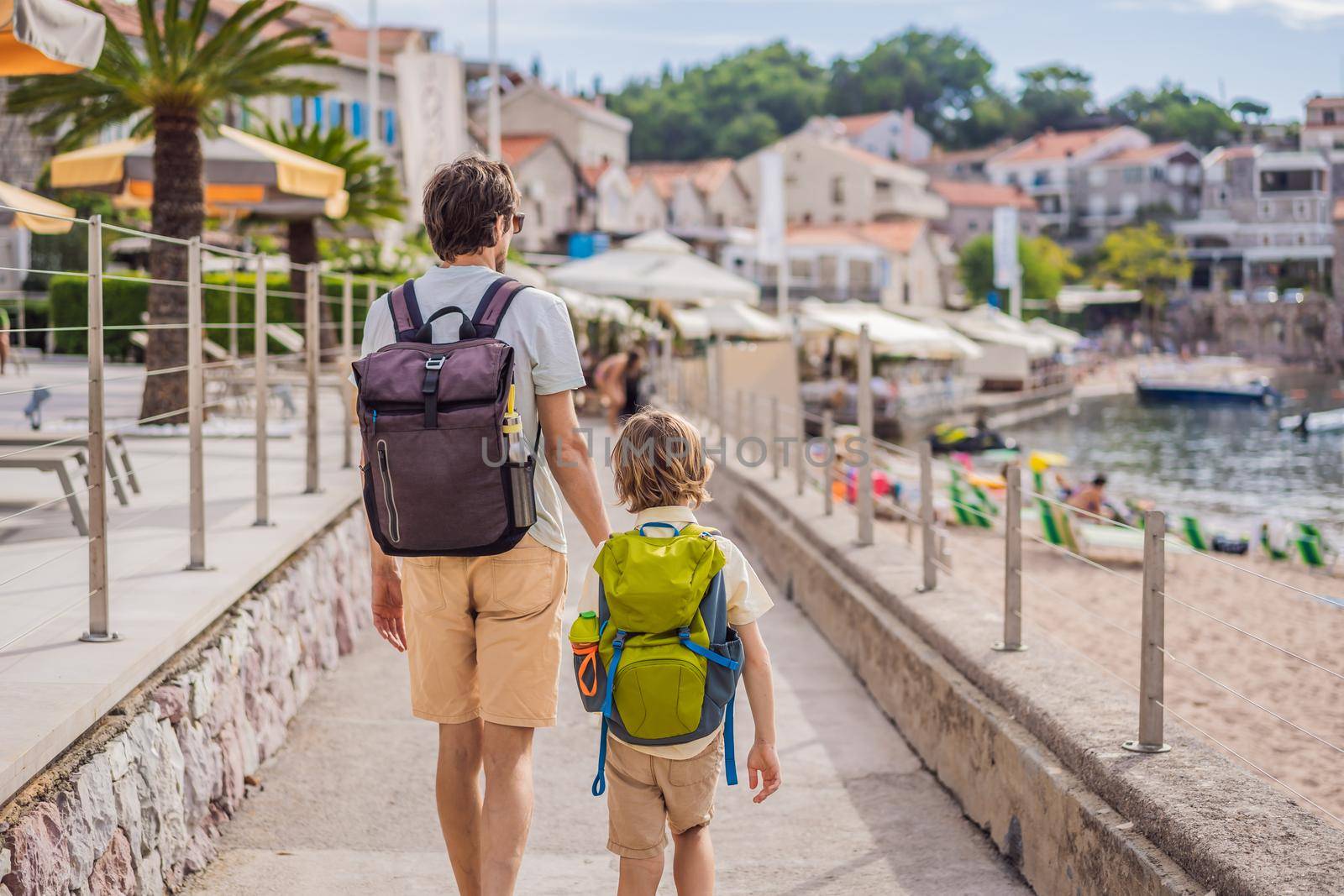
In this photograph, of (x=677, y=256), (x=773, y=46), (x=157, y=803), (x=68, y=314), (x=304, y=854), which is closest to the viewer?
(x=157, y=803)

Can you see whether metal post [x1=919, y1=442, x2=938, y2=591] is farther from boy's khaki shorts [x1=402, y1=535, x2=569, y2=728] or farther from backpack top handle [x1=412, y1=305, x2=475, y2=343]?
backpack top handle [x1=412, y1=305, x2=475, y2=343]

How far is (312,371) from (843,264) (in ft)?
214

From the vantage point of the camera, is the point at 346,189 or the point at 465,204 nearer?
the point at 465,204

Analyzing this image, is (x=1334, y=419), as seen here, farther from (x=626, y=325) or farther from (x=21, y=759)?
(x=21, y=759)

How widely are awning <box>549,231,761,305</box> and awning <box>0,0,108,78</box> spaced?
11.1 m

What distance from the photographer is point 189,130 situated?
10.6 m

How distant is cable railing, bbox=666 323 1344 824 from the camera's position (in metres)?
3.49

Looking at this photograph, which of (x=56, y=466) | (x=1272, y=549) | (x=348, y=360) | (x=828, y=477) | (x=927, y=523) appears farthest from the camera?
(x=1272, y=549)

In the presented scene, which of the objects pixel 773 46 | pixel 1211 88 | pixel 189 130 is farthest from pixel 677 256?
pixel 1211 88

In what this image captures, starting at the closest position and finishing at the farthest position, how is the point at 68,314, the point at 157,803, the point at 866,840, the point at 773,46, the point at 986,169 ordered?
the point at 157,803 → the point at 866,840 → the point at 68,314 → the point at 986,169 → the point at 773,46

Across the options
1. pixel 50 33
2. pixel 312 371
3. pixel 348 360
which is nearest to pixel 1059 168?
pixel 348 360

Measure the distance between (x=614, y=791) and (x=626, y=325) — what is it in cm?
2095

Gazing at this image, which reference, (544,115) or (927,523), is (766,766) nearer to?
(927,523)

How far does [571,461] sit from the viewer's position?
2.78 metres
